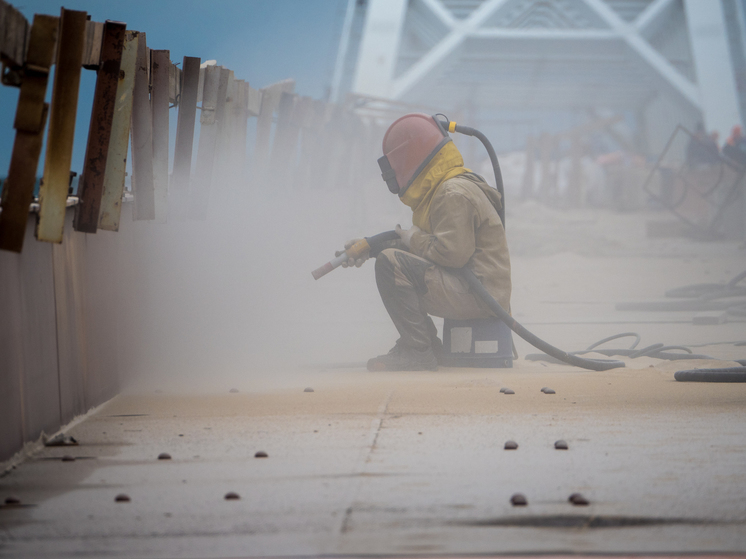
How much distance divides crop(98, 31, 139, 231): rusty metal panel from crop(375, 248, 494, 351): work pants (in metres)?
1.66

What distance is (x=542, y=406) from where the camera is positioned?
131 inches

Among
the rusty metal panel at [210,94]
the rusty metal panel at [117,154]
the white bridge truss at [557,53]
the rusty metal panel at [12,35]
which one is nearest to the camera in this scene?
the rusty metal panel at [12,35]

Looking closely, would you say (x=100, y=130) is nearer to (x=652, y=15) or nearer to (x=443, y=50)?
(x=443, y=50)

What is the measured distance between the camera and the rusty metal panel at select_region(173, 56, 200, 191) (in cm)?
450

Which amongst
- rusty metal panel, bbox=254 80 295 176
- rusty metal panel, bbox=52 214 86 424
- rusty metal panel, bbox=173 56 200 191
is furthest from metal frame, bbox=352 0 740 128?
rusty metal panel, bbox=52 214 86 424

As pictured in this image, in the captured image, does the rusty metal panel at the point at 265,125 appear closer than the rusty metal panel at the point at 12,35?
No

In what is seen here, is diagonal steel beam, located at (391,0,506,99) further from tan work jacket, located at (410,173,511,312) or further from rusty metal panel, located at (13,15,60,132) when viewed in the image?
rusty metal panel, located at (13,15,60,132)

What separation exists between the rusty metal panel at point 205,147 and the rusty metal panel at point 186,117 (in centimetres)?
34

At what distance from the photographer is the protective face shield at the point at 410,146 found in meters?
4.39

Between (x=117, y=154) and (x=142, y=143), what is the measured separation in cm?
60

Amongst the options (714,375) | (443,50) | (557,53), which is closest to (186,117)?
(714,375)

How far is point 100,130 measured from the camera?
3.10m

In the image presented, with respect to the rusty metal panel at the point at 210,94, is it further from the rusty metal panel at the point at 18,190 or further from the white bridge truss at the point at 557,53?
the white bridge truss at the point at 557,53

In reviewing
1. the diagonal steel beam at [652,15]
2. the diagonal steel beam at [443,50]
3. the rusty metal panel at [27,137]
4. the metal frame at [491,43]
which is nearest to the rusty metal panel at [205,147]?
the rusty metal panel at [27,137]
